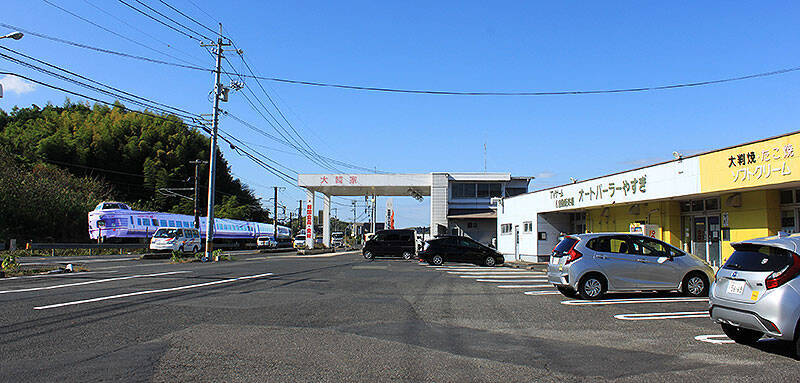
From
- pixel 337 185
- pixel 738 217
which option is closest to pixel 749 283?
pixel 738 217

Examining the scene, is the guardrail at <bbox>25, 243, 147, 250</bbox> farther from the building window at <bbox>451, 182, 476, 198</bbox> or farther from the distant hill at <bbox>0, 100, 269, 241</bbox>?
the building window at <bbox>451, 182, 476, 198</bbox>

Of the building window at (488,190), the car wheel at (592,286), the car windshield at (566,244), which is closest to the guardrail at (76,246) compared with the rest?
the building window at (488,190)

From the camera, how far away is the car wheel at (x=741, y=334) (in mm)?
7160

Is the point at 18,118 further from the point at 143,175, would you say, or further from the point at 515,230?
the point at 515,230

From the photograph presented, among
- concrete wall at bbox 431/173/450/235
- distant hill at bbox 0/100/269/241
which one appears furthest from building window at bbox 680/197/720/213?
distant hill at bbox 0/100/269/241

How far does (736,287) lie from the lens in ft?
22.2

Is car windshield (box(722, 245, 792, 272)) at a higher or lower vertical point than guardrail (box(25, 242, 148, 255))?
higher

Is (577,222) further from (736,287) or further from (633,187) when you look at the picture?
(736,287)

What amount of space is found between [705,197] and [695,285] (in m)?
7.24

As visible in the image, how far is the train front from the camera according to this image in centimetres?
4319

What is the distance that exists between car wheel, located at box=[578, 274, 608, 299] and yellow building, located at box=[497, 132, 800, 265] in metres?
5.46

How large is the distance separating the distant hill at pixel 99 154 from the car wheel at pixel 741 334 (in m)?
52.8

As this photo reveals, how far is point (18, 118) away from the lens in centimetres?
6869

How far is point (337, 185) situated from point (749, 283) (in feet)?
151
